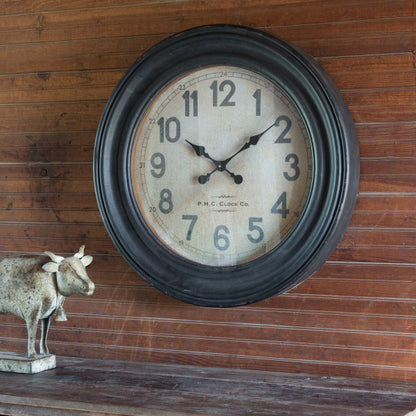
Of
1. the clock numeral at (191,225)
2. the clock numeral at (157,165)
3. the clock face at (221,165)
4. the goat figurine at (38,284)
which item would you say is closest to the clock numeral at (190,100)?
the clock face at (221,165)

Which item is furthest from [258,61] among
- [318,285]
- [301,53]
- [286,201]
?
[318,285]

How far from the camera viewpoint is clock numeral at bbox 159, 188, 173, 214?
179 cm

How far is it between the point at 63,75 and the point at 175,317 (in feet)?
2.69

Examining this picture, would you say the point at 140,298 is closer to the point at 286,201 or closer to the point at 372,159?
the point at 286,201

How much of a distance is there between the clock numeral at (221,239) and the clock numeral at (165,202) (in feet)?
0.50

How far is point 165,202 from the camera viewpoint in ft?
5.87

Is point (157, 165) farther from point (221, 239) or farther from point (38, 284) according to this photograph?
point (38, 284)

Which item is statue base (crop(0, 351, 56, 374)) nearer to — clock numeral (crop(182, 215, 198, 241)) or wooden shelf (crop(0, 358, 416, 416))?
wooden shelf (crop(0, 358, 416, 416))

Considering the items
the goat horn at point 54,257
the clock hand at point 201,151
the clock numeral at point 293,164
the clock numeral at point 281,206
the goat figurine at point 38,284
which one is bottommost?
the goat figurine at point 38,284

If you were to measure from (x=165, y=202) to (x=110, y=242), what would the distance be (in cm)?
26

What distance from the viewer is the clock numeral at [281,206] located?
1.67 metres

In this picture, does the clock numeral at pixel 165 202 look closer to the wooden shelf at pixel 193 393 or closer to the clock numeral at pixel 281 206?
the clock numeral at pixel 281 206

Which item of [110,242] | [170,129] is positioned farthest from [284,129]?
[110,242]

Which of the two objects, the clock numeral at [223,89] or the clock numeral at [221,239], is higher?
the clock numeral at [223,89]
